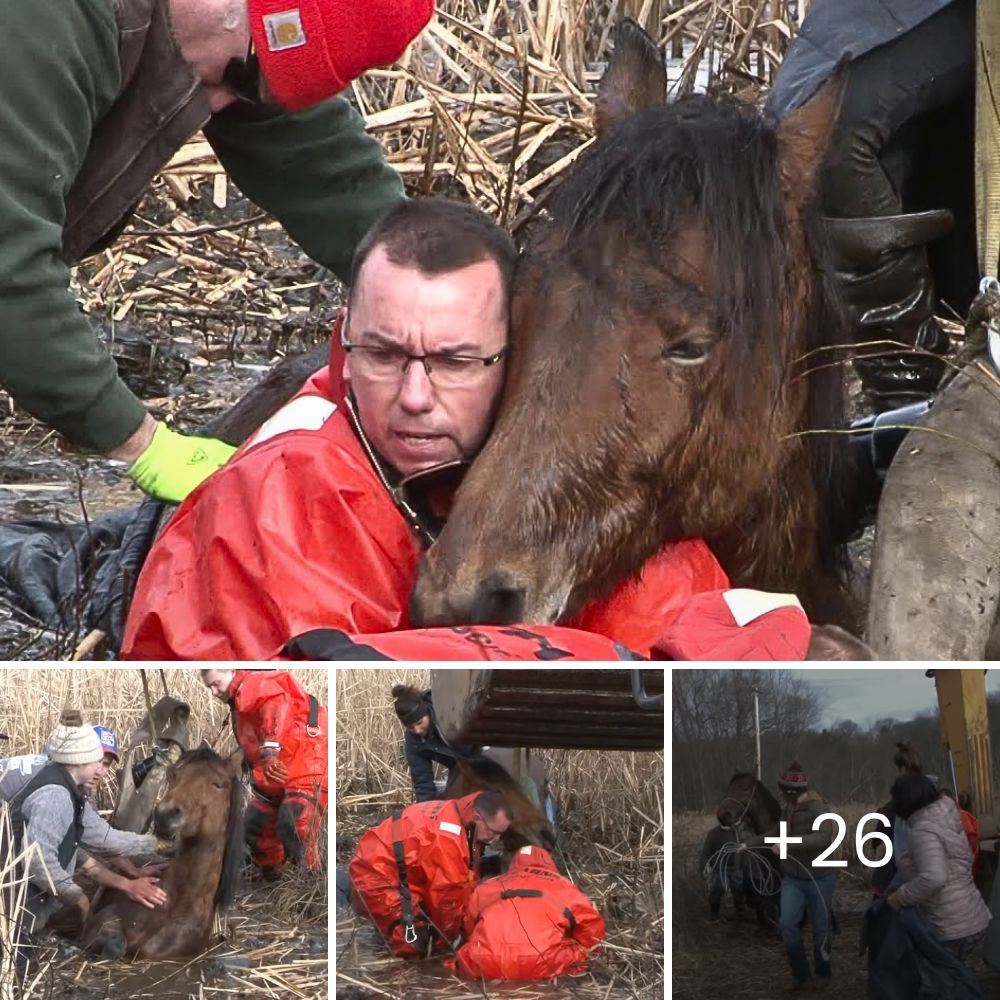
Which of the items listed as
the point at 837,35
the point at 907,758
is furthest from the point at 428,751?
the point at 837,35

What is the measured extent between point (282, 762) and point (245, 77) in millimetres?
2592

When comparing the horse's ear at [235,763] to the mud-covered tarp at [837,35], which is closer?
the horse's ear at [235,763]

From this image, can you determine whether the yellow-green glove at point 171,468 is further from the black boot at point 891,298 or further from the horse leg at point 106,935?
the horse leg at point 106,935

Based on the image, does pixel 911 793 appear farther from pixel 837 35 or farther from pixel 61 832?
pixel 837 35

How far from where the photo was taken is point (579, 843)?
3215 mm

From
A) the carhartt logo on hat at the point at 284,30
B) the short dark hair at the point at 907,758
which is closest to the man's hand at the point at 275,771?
the short dark hair at the point at 907,758

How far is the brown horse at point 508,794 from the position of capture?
3.23 meters

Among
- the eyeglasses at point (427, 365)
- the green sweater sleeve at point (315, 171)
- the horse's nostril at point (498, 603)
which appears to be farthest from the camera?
the green sweater sleeve at point (315, 171)

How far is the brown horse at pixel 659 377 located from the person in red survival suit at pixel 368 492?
9cm

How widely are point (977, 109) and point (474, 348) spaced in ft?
4.74

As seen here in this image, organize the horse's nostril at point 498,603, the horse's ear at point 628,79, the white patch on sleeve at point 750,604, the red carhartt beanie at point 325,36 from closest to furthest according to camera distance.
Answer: the white patch on sleeve at point 750,604 < the horse's nostril at point 498,603 < the horse's ear at point 628,79 < the red carhartt beanie at point 325,36

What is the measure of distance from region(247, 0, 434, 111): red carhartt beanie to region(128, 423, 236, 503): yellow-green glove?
36.8 inches

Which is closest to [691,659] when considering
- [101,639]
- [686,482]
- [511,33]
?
[686,482]

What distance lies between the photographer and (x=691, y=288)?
4.09 m
